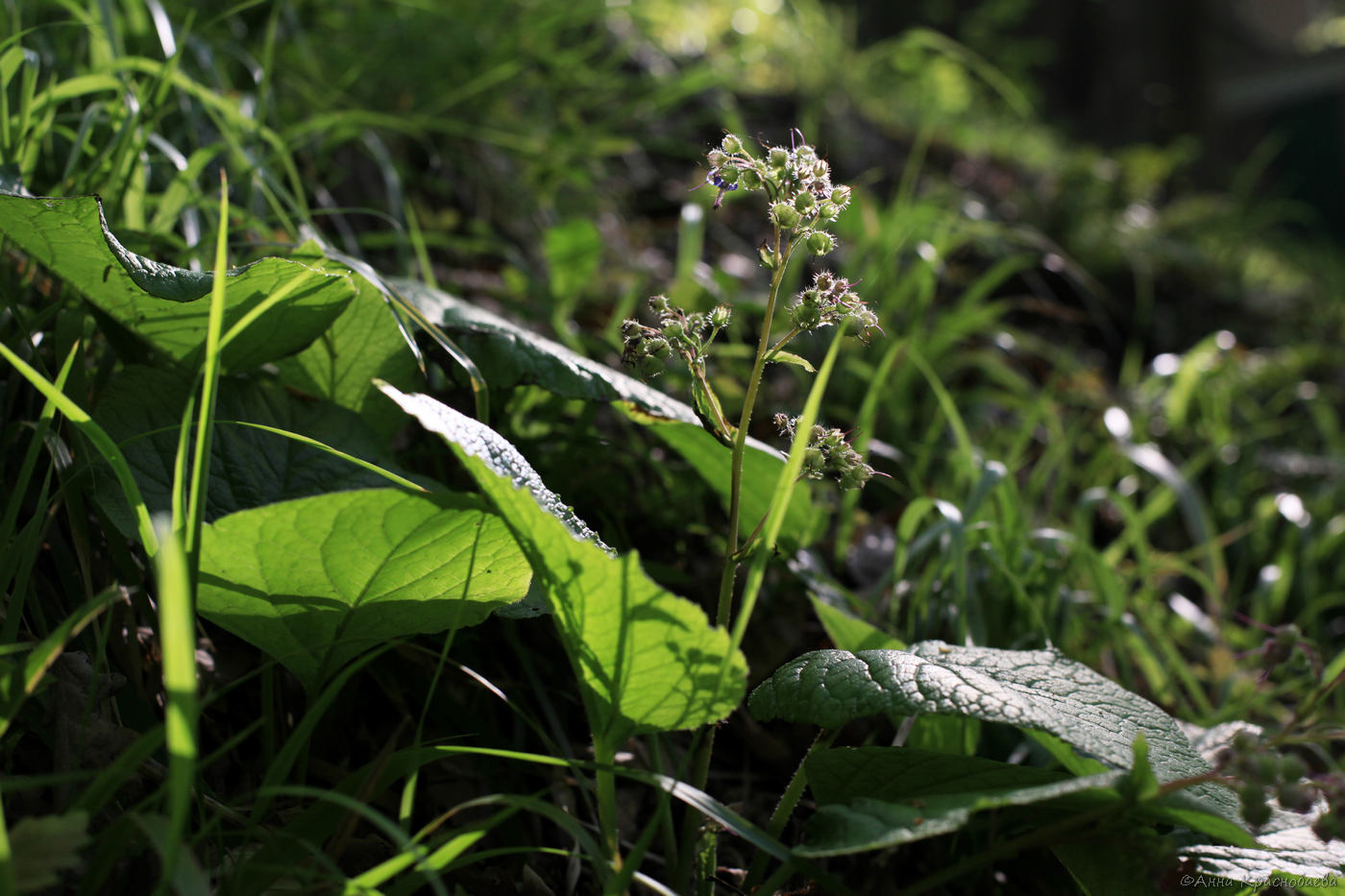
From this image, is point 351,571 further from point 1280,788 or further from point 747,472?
point 1280,788

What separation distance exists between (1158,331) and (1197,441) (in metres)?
1.29

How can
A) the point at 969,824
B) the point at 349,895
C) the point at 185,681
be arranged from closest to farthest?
the point at 185,681, the point at 349,895, the point at 969,824

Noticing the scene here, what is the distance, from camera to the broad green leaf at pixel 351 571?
0.66 m

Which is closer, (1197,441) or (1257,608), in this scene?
(1257,608)

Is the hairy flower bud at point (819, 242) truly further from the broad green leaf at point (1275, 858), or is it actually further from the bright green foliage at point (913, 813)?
the broad green leaf at point (1275, 858)

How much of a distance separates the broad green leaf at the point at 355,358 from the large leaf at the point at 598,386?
2.2 inches

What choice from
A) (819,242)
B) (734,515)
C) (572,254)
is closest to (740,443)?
(734,515)

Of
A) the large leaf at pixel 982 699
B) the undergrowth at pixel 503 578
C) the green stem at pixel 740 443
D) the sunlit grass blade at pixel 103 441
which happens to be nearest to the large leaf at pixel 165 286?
the undergrowth at pixel 503 578

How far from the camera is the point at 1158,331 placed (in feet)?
11.6

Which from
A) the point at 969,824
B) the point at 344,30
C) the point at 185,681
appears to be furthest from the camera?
the point at 344,30

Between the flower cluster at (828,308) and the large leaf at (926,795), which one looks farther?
the flower cluster at (828,308)

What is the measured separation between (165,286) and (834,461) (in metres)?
0.62

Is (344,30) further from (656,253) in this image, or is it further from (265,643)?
(265,643)

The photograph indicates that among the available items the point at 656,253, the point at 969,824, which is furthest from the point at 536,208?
the point at 969,824
